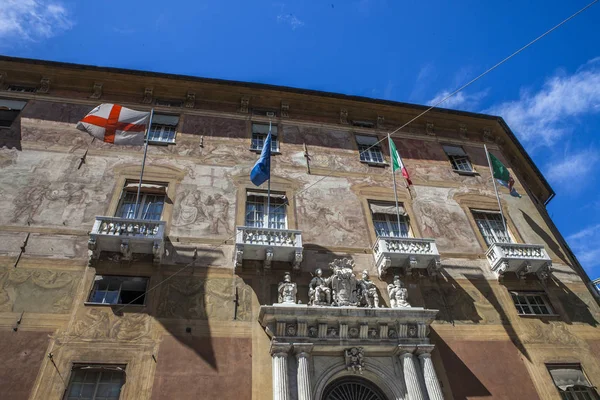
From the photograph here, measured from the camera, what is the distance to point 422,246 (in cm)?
1529

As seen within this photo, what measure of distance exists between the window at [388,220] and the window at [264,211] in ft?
11.8

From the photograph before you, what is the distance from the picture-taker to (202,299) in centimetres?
1300

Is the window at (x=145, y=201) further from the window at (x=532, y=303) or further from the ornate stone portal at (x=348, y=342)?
the window at (x=532, y=303)

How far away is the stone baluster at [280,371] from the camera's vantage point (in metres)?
11.2

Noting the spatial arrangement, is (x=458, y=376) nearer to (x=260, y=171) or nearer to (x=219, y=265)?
(x=219, y=265)

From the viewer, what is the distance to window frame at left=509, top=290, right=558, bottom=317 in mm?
15105

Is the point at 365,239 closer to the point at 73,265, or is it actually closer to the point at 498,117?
the point at 73,265

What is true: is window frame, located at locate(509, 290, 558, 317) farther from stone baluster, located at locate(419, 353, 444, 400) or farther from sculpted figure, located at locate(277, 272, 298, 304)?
sculpted figure, located at locate(277, 272, 298, 304)

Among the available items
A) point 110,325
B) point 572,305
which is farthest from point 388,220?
point 110,325

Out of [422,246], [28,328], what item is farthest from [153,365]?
[422,246]

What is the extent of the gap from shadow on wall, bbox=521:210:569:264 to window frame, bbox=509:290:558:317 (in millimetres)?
2717

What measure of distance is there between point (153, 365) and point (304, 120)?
13.0 m

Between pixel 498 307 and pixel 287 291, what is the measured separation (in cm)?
752

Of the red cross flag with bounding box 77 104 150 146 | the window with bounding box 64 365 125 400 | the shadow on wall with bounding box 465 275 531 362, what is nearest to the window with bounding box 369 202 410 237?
the shadow on wall with bounding box 465 275 531 362
